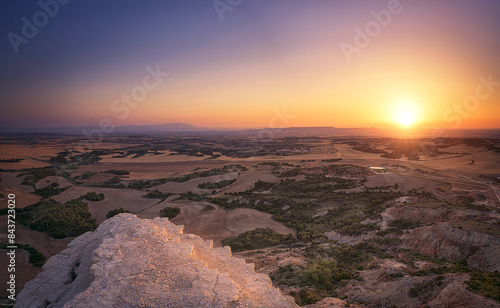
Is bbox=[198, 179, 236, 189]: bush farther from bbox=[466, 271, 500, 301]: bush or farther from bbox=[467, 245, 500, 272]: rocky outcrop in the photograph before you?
bbox=[466, 271, 500, 301]: bush

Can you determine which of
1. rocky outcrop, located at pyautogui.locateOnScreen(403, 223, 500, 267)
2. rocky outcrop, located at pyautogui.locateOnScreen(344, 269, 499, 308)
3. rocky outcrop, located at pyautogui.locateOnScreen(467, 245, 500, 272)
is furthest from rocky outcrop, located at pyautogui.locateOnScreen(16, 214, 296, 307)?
rocky outcrop, located at pyautogui.locateOnScreen(403, 223, 500, 267)

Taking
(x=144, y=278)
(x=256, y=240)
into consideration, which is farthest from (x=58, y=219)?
(x=144, y=278)

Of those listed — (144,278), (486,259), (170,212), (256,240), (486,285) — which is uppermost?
(144,278)

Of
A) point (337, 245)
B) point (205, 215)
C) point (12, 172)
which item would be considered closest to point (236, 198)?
point (205, 215)

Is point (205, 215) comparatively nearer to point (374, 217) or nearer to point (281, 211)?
point (281, 211)

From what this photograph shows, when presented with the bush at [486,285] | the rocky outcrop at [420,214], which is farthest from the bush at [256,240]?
the bush at [486,285]

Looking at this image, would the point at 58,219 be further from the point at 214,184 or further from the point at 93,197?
the point at 214,184
